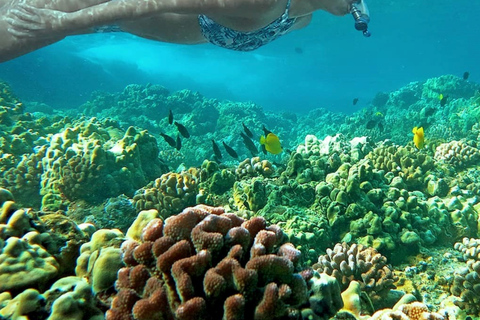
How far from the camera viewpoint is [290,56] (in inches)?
2650

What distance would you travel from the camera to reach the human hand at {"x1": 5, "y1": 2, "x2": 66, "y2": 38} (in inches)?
118

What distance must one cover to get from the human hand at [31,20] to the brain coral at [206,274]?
2396 mm

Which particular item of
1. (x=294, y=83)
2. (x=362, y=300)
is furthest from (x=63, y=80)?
(x=294, y=83)

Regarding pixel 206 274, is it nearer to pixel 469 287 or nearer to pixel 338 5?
pixel 338 5

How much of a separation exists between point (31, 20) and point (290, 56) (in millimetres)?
69204

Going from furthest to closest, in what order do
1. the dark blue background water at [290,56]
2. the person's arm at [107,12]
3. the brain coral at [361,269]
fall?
the dark blue background water at [290,56] → the brain coral at [361,269] → the person's arm at [107,12]

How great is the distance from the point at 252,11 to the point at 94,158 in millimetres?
5398

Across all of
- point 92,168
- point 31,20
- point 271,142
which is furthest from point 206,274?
point 92,168

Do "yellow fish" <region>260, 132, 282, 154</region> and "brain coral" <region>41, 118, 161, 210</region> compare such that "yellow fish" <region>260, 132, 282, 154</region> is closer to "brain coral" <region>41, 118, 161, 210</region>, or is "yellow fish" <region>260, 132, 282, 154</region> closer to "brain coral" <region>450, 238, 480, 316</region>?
"brain coral" <region>41, 118, 161, 210</region>

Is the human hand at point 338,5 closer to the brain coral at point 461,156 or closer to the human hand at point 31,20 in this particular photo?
the human hand at point 31,20

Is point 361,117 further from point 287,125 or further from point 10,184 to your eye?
point 10,184

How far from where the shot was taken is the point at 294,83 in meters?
122

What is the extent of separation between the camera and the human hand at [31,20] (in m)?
3.00

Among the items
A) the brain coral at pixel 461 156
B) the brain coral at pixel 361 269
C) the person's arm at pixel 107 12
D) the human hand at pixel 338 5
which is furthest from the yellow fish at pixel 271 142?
the brain coral at pixel 461 156
